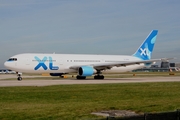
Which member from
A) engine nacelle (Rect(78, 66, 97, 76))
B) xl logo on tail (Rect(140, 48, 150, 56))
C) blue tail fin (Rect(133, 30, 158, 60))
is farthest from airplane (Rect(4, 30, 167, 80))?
xl logo on tail (Rect(140, 48, 150, 56))

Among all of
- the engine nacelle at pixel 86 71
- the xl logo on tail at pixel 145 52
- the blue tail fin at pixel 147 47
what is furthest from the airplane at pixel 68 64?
the xl logo on tail at pixel 145 52

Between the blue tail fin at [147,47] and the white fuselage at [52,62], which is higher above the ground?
the blue tail fin at [147,47]

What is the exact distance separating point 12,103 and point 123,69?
40.9m

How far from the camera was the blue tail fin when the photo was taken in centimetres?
6041

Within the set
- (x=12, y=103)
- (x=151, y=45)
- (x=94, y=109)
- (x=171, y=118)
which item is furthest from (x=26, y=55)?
(x=171, y=118)

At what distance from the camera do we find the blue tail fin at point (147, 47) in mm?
60406

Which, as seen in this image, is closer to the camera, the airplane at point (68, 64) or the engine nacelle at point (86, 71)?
the airplane at point (68, 64)

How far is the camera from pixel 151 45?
200ft

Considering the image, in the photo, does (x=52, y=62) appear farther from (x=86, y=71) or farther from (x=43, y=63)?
(x=86, y=71)

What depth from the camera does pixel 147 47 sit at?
60531 mm

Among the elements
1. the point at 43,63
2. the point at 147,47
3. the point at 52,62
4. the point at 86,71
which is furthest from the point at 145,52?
the point at 43,63

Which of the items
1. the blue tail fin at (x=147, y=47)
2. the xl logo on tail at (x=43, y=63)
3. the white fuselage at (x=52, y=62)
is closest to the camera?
the white fuselage at (x=52, y=62)

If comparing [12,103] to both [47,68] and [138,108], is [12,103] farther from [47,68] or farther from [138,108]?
[47,68]

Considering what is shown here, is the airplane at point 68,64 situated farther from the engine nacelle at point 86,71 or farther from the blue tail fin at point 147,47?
the blue tail fin at point 147,47
